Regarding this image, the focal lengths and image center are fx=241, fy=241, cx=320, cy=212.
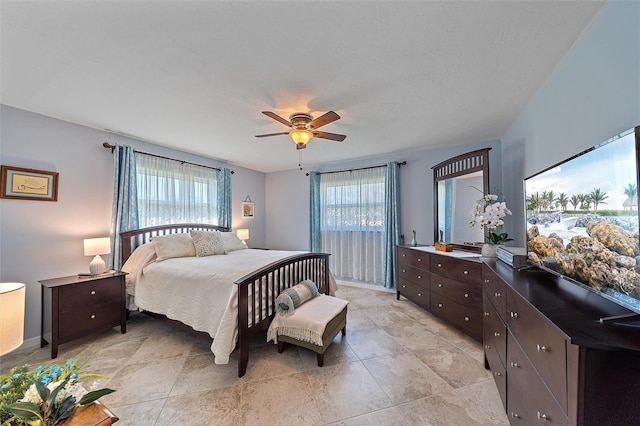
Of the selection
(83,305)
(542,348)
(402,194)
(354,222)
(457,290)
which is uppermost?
(402,194)

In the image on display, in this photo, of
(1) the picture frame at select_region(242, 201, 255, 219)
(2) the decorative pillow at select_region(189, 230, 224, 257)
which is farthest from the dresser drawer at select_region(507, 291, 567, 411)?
(1) the picture frame at select_region(242, 201, 255, 219)

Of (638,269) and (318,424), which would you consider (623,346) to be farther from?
(318,424)

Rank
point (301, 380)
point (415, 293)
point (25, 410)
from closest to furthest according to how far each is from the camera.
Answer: point (25, 410) → point (301, 380) → point (415, 293)

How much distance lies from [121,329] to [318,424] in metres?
2.61

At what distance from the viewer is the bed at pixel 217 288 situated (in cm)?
207

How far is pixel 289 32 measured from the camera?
4.85 ft

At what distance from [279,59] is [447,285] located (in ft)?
9.54

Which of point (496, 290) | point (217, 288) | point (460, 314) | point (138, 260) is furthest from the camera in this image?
point (138, 260)

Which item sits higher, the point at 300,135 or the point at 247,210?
the point at 300,135

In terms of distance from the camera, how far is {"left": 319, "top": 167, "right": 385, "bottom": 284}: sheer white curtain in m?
4.55

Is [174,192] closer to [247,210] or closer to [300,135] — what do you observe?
[247,210]

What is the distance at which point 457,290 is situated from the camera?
2.72m

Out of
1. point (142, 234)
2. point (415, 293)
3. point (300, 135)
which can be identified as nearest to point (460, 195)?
point (415, 293)

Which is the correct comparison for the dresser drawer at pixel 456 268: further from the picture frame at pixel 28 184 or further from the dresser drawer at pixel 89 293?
the picture frame at pixel 28 184
